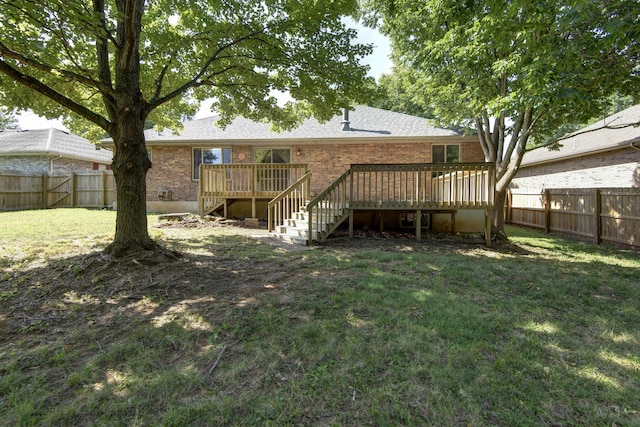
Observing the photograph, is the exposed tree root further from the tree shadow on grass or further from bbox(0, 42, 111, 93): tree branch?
bbox(0, 42, 111, 93): tree branch

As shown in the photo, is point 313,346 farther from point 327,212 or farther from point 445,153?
point 445,153

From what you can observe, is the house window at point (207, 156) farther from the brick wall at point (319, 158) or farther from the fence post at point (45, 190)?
the fence post at point (45, 190)

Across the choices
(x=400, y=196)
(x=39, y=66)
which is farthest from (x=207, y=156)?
(x=39, y=66)

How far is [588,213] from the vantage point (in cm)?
924

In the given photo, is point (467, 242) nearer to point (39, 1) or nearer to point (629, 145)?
point (629, 145)

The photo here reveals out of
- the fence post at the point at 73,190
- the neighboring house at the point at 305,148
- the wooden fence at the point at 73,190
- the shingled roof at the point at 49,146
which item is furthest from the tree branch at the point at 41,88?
the shingled roof at the point at 49,146

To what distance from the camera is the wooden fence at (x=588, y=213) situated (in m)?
7.96

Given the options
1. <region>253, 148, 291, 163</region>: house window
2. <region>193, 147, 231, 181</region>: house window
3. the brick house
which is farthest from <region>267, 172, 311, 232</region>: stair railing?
<region>193, 147, 231, 181</region>: house window

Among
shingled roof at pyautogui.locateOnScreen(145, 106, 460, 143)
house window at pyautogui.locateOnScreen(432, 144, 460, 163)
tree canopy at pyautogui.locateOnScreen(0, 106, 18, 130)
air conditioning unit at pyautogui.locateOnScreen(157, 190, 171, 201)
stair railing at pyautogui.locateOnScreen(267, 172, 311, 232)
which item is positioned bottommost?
stair railing at pyautogui.locateOnScreen(267, 172, 311, 232)

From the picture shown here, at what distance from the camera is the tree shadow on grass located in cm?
212

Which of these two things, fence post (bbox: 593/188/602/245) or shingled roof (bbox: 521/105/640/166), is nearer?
fence post (bbox: 593/188/602/245)

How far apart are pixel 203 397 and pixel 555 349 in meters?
3.07

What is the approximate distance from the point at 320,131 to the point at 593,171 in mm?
11119

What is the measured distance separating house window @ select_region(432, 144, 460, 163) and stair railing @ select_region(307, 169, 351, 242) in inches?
259
